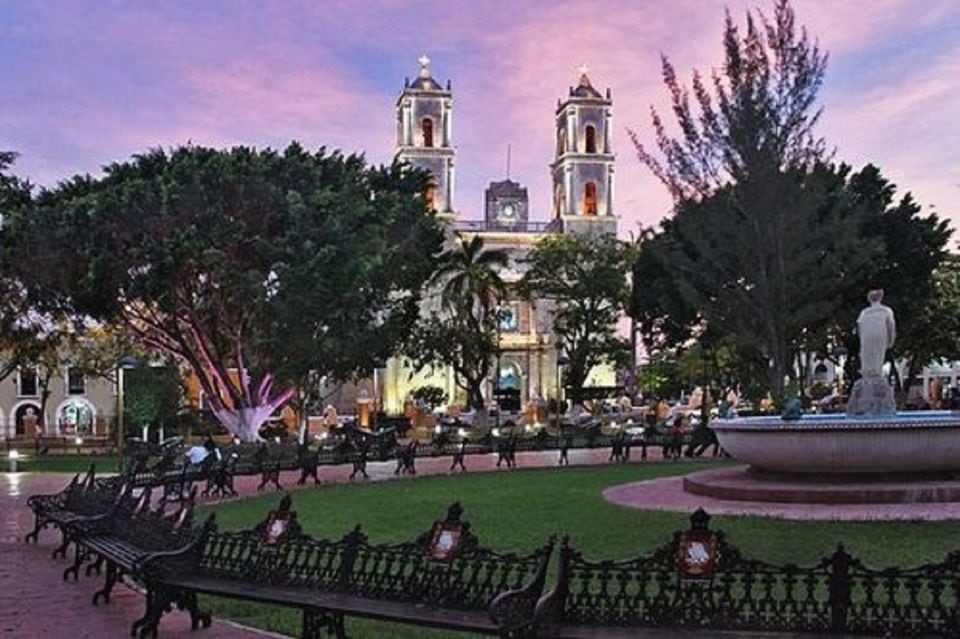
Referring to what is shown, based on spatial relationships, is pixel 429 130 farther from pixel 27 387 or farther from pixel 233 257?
pixel 233 257

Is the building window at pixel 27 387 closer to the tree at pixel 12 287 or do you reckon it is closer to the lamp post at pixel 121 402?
the tree at pixel 12 287

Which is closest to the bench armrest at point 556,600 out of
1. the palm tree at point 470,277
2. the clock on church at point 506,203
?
the palm tree at point 470,277

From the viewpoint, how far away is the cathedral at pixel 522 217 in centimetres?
8175

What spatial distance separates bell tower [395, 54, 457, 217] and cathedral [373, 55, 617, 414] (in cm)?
7

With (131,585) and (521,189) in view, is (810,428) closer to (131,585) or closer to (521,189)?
(131,585)

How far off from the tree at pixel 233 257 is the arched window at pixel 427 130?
52016mm

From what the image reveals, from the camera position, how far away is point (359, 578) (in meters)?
7.47

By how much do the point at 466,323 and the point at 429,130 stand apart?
33680 mm

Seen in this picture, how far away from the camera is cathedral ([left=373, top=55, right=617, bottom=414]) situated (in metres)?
81.8

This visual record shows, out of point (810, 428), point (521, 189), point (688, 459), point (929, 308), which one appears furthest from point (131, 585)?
point (521, 189)

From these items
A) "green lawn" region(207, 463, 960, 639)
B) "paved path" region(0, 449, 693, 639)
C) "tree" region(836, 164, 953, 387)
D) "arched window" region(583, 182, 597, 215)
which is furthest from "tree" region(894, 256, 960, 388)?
"arched window" region(583, 182, 597, 215)

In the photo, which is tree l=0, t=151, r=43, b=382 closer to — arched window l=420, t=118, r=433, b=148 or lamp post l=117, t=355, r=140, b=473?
lamp post l=117, t=355, r=140, b=473

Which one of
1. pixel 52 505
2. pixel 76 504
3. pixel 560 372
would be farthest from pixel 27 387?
pixel 76 504

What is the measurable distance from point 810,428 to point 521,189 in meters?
80.8
